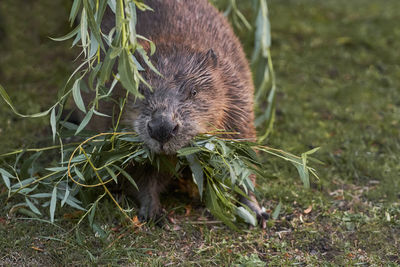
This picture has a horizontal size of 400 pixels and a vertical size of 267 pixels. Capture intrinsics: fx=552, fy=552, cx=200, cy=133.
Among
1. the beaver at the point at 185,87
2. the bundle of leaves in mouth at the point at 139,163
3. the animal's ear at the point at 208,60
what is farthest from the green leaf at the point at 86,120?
the animal's ear at the point at 208,60

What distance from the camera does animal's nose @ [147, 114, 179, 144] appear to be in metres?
3.15

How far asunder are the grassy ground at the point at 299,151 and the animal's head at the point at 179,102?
1.97 feet

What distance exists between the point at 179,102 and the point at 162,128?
335 mm

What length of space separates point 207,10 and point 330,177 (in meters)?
1.68

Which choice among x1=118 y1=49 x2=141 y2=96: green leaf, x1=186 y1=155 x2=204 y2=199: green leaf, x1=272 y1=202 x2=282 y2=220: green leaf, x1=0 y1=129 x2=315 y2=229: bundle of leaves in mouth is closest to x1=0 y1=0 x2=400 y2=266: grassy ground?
x1=272 y1=202 x2=282 y2=220: green leaf

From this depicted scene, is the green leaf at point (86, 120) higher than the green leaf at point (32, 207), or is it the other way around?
the green leaf at point (86, 120)

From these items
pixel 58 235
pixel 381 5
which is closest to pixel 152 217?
pixel 58 235

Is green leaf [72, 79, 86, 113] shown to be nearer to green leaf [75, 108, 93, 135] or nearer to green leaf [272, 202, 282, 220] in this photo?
green leaf [75, 108, 93, 135]

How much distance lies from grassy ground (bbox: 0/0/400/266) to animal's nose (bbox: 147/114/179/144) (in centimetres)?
69

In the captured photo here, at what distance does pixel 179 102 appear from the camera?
3428 millimetres

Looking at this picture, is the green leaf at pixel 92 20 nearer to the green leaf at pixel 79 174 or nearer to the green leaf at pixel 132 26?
the green leaf at pixel 132 26

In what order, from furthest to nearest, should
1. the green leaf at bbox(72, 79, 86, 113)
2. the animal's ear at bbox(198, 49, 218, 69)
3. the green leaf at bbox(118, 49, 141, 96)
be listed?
1. the animal's ear at bbox(198, 49, 218, 69)
2. the green leaf at bbox(72, 79, 86, 113)
3. the green leaf at bbox(118, 49, 141, 96)

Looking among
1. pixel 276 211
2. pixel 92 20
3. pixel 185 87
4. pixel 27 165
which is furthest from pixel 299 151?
pixel 92 20

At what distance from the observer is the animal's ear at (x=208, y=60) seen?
3725mm
